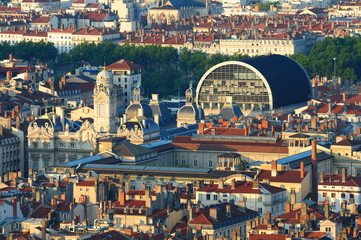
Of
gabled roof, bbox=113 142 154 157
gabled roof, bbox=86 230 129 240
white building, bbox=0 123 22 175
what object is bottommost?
white building, bbox=0 123 22 175

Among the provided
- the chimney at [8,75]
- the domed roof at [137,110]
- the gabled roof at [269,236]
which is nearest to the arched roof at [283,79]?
the domed roof at [137,110]

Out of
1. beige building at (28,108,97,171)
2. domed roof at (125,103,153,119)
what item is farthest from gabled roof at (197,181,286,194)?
domed roof at (125,103,153,119)

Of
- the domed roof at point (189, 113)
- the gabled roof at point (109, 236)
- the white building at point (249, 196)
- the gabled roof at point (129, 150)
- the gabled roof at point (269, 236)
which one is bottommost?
the domed roof at point (189, 113)

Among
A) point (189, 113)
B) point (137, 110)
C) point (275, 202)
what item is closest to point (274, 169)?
point (275, 202)

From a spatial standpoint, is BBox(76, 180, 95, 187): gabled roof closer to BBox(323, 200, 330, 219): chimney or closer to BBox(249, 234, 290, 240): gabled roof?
BBox(323, 200, 330, 219): chimney

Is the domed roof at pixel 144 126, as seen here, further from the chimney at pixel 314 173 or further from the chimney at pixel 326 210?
the chimney at pixel 326 210

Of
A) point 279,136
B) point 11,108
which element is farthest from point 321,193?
point 11,108

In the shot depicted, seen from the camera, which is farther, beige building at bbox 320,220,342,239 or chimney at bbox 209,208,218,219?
chimney at bbox 209,208,218,219

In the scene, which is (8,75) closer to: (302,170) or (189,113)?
(189,113)
